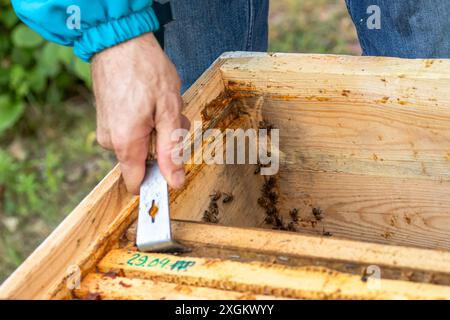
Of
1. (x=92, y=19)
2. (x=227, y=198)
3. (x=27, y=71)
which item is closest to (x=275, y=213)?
(x=227, y=198)

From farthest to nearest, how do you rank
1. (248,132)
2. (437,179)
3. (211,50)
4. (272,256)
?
(211,50) < (248,132) < (437,179) < (272,256)

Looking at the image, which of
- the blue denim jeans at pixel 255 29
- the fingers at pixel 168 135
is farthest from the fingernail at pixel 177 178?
the blue denim jeans at pixel 255 29

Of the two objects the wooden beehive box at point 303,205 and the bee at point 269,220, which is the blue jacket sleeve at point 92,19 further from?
the bee at point 269,220

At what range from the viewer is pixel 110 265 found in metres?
1.28

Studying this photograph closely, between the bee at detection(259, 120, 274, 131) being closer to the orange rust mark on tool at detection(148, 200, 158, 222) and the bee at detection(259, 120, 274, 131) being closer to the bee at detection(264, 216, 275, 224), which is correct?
the bee at detection(264, 216, 275, 224)

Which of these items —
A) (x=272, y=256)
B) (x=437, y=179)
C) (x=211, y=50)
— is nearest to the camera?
(x=272, y=256)

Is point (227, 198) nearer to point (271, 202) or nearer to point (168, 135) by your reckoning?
point (271, 202)

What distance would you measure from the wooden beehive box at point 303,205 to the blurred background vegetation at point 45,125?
1469 mm

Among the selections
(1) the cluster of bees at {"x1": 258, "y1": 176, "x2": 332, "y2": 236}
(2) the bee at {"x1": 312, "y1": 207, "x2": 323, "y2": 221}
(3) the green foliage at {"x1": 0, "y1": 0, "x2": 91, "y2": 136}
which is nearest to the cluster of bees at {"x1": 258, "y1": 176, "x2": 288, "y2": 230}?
(1) the cluster of bees at {"x1": 258, "y1": 176, "x2": 332, "y2": 236}

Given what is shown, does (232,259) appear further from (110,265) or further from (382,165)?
(382,165)

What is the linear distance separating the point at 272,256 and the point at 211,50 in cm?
96

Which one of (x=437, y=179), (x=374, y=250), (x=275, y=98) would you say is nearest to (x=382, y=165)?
(x=437, y=179)
